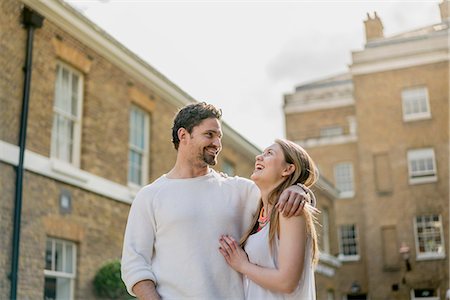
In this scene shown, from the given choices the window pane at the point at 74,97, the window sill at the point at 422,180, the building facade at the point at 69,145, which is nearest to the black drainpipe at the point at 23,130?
the building facade at the point at 69,145

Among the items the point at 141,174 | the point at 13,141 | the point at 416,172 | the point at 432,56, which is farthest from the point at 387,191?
the point at 13,141

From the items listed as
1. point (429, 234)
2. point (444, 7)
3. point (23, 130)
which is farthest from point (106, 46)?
point (429, 234)

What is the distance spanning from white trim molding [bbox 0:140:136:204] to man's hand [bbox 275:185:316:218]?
7.18 m

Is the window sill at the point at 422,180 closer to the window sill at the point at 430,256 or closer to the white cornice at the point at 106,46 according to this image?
the window sill at the point at 430,256

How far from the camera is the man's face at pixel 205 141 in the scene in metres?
3.67

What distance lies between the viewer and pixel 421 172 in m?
28.1

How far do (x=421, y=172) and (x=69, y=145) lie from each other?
20.2m

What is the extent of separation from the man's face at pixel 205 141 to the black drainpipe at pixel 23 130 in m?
6.61

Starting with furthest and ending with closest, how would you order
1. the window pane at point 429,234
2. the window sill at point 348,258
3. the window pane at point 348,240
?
the window pane at point 348,240
the window sill at point 348,258
the window pane at point 429,234

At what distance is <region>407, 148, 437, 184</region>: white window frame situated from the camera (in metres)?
27.9

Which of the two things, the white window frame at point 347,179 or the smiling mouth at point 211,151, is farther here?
the white window frame at point 347,179

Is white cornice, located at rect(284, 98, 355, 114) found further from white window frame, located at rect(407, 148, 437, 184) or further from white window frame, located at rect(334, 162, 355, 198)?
white window frame, located at rect(407, 148, 437, 184)

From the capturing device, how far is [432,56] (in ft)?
93.5

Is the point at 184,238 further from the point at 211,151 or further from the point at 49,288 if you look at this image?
the point at 49,288
